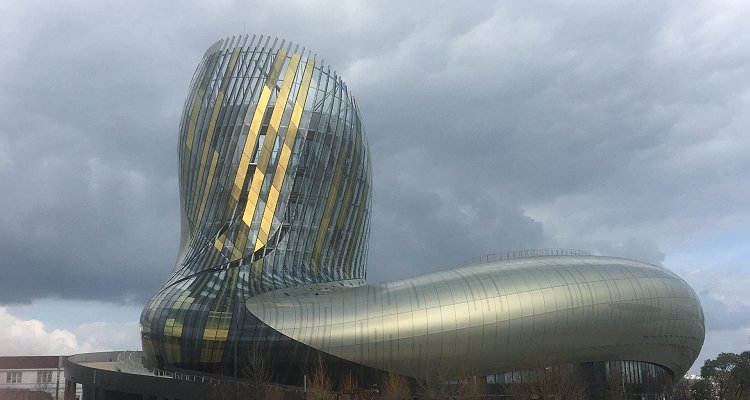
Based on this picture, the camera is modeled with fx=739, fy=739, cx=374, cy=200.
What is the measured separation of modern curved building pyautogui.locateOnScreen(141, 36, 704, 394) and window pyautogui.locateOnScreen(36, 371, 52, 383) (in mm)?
42373

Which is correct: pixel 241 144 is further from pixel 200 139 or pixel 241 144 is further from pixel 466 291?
pixel 466 291

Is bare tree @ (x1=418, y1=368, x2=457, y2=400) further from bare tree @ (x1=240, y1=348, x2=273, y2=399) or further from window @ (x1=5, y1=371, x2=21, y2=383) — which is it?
window @ (x1=5, y1=371, x2=21, y2=383)

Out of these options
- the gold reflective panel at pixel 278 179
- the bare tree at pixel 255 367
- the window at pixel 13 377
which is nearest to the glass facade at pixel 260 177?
the gold reflective panel at pixel 278 179

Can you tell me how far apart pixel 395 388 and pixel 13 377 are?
238 ft

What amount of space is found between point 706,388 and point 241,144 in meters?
46.3

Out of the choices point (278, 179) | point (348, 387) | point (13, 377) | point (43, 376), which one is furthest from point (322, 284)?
point (13, 377)

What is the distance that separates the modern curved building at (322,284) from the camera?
47.2m

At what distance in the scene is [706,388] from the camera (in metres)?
65.9

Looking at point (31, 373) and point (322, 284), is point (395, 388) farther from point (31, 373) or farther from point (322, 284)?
point (31, 373)

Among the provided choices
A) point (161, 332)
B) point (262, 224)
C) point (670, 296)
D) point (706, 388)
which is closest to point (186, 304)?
point (161, 332)

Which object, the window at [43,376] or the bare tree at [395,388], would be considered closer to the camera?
the bare tree at [395,388]

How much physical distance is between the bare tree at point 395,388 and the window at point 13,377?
68.5m

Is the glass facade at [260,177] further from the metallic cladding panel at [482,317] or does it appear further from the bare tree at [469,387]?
the bare tree at [469,387]

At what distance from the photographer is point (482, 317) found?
4691cm
